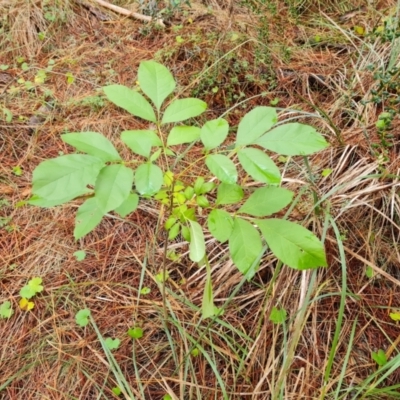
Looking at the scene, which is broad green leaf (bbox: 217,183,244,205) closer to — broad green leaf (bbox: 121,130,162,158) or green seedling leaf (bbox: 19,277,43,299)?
broad green leaf (bbox: 121,130,162,158)

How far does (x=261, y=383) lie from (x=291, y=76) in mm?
1617

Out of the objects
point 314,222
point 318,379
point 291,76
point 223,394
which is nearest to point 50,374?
point 223,394

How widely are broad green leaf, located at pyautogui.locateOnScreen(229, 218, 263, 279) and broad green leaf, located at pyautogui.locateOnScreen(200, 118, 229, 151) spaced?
18cm

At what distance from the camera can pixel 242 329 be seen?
1397 mm

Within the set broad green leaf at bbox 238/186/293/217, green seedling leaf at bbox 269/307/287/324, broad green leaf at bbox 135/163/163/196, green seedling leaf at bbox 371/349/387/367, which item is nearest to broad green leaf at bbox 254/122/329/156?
broad green leaf at bbox 238/186/293/217

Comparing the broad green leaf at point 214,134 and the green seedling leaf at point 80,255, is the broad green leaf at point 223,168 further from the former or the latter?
the green seedling leaf at point 80,255

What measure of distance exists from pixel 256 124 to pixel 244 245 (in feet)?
0.89

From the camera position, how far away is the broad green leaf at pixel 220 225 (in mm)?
871

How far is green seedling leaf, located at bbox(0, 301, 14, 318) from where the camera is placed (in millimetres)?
1550

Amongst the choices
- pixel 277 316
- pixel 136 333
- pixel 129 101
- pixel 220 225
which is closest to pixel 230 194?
pixel 220 225

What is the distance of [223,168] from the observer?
0.86 metres

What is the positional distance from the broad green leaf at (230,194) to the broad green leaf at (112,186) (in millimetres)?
243

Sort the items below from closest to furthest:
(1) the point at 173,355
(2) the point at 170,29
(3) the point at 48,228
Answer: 1. (1) the point at 173,355
2. (3) the point at 48,228
3. (2) the point at 170,29

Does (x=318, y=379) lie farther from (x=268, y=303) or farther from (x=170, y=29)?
(x=170, y=29)
